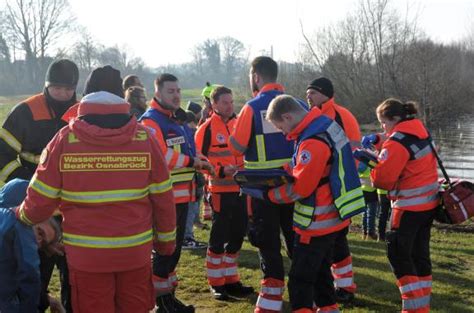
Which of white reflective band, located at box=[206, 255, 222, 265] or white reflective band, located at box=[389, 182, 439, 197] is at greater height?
white reflective band, located at box=[389, 182, 439, 197]

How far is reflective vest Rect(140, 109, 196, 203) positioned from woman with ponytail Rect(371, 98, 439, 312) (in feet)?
6.11

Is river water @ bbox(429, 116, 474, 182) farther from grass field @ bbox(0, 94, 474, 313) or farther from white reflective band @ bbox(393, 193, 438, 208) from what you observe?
white reflective band @ bbox(393, 193, 438, 208)

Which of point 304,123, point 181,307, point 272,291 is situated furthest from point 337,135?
point 181,307

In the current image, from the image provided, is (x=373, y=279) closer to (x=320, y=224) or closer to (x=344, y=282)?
(x=344, y=282)

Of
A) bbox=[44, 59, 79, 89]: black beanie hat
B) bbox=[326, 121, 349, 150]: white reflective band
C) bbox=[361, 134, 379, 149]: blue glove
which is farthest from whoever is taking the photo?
bbox=[361, 134, 379, 149]: blue glove

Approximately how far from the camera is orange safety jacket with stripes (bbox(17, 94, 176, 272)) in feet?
10.5

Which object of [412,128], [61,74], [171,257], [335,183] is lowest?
[171,257]

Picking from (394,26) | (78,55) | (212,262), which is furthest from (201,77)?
(212,262)

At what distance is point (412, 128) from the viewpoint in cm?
480

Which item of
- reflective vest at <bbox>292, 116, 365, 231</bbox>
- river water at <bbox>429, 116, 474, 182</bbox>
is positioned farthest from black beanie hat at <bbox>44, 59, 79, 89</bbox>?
river water at <bbox>429, 116, 474, 182</bbox>

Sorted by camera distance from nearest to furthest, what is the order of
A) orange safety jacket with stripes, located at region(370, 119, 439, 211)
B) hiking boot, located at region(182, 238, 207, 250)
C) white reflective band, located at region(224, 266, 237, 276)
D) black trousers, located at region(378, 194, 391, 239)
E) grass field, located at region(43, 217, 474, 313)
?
1. orange safety jacket with stripes, located at region(370, 119, 439, 211)
2. grass field, located at region(43, 217, 474, 313)
3. white reflective band, located at region(224, 266, 237, 276)
4. hiking boot, located at region(182, 238, 207, 250)
5. black trousers, located at region(378, 194, 391, 239)

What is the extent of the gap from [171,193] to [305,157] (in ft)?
3.57

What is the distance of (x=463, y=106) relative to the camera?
31.2 m

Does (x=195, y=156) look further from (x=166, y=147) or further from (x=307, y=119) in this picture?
(x=307, y=119)
